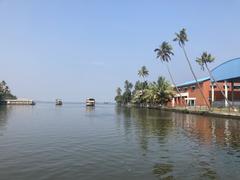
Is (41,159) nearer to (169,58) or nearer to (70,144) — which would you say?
(70,144)

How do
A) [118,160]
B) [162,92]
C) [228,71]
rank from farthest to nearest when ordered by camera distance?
[162,92] < [228,71] < [118,160]

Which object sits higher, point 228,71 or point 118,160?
point 228,71

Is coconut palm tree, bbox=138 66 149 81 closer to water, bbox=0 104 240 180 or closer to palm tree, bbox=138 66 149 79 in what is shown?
palm tree, bbox=138 66 149 79

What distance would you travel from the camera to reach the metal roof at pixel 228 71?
75394mm

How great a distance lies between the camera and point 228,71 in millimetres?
78875

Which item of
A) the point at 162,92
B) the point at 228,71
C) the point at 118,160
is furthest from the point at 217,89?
the point at 118,160

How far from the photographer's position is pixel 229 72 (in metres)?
78.2

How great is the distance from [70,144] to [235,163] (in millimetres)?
12386

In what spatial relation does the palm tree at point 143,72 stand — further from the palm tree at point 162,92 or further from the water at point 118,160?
the water at point 118,160

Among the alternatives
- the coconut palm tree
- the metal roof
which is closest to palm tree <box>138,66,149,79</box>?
the coconut palm tree

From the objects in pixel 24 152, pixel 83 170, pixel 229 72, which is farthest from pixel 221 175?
pixel 229 72

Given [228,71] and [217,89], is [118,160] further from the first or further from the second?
[217,89]

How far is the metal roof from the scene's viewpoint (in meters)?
75.4

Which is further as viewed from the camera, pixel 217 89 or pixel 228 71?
pixel 217 89
